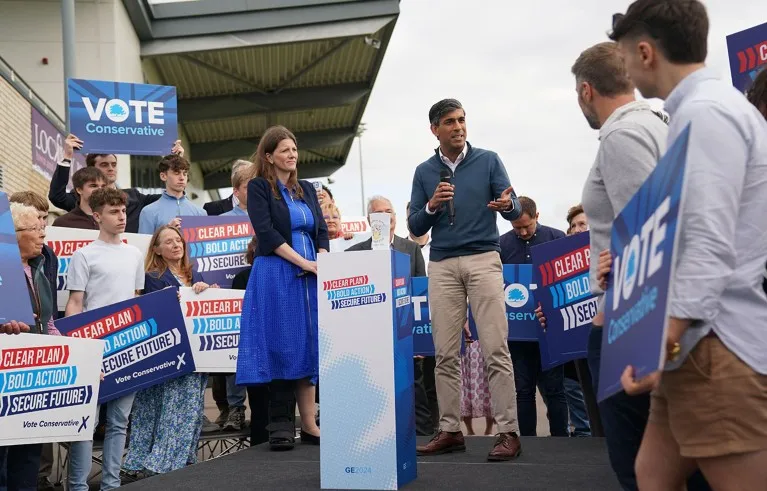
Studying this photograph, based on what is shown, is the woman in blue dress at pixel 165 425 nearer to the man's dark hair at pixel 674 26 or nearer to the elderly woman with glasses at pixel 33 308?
the elderly woman with glasses at pixel 33 308

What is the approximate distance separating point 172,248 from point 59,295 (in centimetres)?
89

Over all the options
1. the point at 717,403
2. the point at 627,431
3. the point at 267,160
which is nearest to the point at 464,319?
the point at 267,160

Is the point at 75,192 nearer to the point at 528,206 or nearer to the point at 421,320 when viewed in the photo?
the point at 421,320

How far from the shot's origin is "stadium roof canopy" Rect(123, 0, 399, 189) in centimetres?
1997

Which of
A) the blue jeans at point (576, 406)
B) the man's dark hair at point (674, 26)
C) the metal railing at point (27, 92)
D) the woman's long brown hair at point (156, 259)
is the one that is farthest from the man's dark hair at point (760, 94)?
the metal railing at point (27, 92)

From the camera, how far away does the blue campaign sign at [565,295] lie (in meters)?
6.76

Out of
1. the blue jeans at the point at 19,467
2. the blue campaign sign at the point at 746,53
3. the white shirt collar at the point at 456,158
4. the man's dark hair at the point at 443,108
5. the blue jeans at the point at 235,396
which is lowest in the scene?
the blue jeans at the point at 19,467

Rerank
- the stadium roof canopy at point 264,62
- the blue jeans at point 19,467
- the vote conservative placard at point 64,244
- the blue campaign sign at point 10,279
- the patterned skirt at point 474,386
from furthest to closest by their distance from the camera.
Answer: the stadium roof canopy at point 264,62 → the patterned skirt at point 474,386 → the vote conservative placard at point 64,244 → the blue jeans at point 19,467 → the blue campaign sign at point 10,279

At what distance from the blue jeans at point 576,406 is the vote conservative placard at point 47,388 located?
12.3ft

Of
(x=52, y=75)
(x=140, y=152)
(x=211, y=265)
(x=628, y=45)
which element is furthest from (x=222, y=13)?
(x=628, y=45)

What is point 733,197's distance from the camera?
7.70 feet

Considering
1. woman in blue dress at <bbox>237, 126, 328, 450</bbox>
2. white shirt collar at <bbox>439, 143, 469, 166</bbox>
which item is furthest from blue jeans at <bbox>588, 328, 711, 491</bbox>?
woman in blue dress at <bbox>237, 126, 328, 450</bbox>

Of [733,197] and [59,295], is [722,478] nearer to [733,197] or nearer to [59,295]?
[733,197]

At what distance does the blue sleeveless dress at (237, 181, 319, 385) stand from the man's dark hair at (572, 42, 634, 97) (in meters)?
3.35
